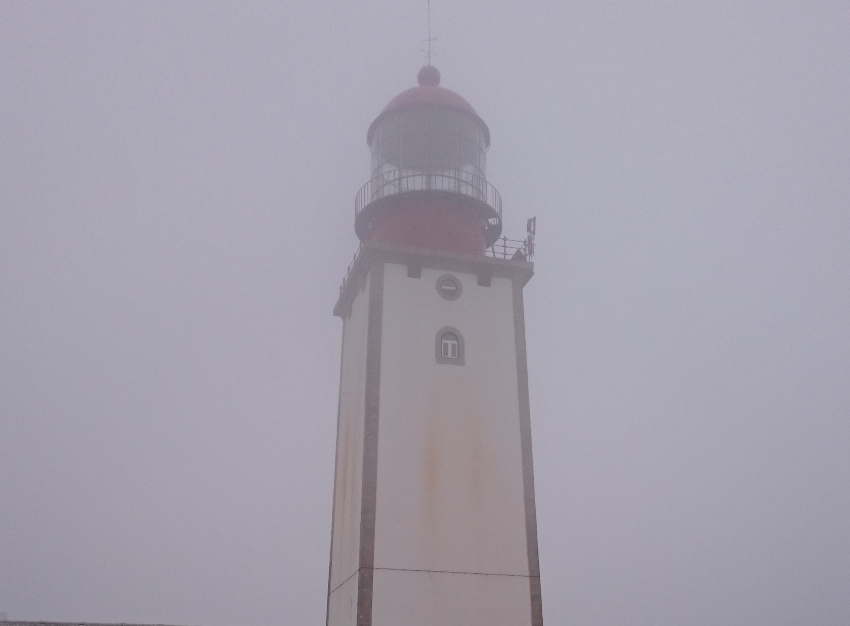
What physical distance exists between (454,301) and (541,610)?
7.34 metres

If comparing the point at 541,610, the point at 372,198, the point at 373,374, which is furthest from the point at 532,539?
the point at 372,198

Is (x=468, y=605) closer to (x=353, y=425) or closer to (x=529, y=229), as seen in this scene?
(x=353, y=425)

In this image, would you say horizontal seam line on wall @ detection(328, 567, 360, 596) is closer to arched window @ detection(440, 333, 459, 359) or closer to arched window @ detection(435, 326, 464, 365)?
arched window @ detection(435, 326, 464, 365)

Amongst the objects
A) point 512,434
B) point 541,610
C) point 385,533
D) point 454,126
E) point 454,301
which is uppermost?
point 454,126

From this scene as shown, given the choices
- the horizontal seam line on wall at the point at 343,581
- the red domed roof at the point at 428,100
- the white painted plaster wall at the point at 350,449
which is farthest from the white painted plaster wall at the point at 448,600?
the red domed roof at the point at 428,100

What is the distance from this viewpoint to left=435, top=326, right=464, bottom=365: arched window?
21234mm

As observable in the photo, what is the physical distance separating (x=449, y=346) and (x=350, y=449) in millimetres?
3470

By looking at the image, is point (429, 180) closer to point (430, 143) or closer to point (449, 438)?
point (430, 143)

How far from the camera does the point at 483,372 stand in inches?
838

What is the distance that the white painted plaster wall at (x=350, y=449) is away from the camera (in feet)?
66.4

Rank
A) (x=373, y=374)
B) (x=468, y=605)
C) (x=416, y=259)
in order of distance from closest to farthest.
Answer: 1. (x=468, y=605)
2. (x=373, y=374)
3. (x=416, y=259)

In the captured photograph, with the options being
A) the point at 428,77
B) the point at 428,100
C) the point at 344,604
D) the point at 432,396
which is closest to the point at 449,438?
the point at 432,396

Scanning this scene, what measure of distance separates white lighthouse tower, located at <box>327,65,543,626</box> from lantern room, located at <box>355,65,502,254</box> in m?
0.04

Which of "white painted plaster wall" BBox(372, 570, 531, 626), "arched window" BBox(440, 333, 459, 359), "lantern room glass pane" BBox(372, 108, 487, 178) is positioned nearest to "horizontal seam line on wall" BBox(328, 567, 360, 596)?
"white painted plaster wall" BBox(372, 570, 531, 626)
